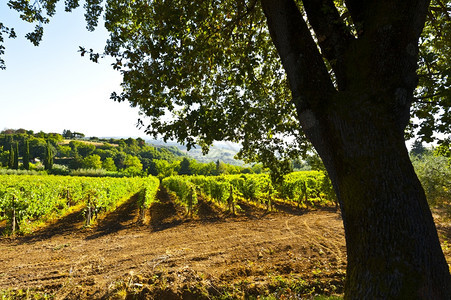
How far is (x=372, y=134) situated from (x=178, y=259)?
22.6ft

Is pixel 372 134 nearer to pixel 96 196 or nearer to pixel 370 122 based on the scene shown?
pixel 370 122

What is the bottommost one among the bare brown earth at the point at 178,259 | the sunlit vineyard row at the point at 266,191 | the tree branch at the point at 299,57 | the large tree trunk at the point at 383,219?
the bare brown earth at the point at 178,259

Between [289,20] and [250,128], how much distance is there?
2.46 m

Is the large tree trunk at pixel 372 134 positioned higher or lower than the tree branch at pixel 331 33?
lower

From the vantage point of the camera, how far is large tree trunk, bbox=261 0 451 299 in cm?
195

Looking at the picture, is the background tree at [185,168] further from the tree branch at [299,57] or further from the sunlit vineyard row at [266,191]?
the tree branch at [299,57]

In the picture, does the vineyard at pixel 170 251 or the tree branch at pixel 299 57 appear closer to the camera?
the tree branch at pixel 299 57

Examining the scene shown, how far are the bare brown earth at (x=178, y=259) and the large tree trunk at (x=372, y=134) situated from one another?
146 inches

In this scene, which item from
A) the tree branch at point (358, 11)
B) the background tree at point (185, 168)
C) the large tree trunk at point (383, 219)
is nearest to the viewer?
the large tree trunk at point (383, 219)

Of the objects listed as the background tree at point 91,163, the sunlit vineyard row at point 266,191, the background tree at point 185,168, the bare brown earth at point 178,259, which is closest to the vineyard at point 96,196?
the sunlit vineyard row at point 266,191

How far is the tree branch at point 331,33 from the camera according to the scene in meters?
2.73

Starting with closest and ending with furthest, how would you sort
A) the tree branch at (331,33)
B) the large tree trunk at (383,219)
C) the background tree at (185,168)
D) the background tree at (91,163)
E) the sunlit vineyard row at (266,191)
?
the large tree trunk at (383,219), the tree branch at (331,33), the sunlit vineyard row at (266,191), the background tree at (91,163), the background tree at (185,168)

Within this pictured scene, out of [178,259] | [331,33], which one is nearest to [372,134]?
[331,33]

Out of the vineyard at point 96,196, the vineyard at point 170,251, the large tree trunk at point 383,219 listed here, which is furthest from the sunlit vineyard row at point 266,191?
the large tree trunk at point 383,219
